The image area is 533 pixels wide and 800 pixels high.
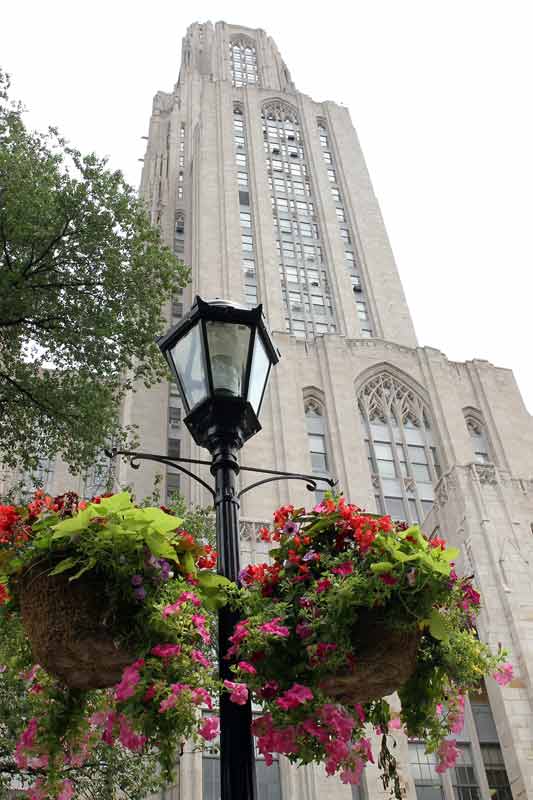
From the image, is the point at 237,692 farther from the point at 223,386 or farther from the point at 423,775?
the point at 423,775

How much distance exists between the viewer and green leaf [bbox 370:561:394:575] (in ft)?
14.4

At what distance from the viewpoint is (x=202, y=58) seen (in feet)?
244

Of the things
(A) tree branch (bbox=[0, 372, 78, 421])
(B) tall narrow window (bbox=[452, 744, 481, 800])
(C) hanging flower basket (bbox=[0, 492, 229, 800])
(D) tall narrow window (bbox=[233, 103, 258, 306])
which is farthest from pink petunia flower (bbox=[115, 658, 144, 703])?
(D) tall narrow window (bbox=[233, 103, 258, 306])

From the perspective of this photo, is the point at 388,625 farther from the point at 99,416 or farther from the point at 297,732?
the point at 99,416

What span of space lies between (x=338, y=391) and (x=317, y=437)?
8.40 feet

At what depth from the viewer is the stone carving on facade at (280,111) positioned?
58.8 m

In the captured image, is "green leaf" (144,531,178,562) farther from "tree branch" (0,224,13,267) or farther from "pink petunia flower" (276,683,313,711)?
"tree branch" (0,224,13,267)

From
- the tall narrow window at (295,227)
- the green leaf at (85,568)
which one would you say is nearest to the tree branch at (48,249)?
the green leaf at (85,568)

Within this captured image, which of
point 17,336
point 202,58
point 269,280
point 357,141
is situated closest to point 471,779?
point 17,336

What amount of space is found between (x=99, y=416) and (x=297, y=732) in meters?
12.0

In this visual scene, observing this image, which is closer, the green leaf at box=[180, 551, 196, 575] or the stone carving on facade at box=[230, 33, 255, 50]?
the green leaf at box=[180, 551, 196, 575]

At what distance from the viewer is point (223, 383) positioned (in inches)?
218

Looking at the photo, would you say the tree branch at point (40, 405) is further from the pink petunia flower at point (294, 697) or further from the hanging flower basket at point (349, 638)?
the pink petunia flower at point (294, 697)

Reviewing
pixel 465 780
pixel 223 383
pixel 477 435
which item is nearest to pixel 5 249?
pixel 223 383
